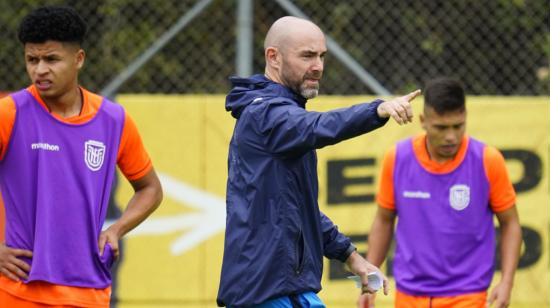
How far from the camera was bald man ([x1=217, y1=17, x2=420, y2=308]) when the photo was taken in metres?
4.88

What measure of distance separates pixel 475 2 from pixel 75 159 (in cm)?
510

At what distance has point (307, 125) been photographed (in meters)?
4.65

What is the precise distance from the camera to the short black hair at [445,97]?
6.65m

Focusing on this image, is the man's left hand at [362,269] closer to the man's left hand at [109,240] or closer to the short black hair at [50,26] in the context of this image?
the man's left hand at [109,240]

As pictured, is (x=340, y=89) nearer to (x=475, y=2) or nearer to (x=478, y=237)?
(x=475, y=2)

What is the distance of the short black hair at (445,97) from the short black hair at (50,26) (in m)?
2.19

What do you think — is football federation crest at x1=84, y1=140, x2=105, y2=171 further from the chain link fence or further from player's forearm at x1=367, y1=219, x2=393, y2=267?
the chain link fence

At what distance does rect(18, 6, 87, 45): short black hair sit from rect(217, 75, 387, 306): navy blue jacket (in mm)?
966

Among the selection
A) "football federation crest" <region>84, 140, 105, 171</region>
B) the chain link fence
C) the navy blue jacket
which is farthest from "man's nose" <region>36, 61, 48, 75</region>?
the chain link fence

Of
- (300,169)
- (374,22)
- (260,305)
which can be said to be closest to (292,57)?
(300,169)

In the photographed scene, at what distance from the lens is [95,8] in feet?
31.6

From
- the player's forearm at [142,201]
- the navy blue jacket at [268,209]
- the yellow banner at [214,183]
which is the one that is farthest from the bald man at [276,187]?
the yellow banner at [214,183]

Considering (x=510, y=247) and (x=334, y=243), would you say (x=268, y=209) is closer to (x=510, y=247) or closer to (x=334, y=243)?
(x=334, y=243)

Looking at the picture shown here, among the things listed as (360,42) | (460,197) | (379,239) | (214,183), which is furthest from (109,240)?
(360,42)
